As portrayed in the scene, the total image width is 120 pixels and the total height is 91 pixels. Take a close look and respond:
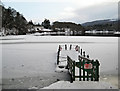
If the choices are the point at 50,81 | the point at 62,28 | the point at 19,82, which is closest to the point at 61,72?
the point at 50,81

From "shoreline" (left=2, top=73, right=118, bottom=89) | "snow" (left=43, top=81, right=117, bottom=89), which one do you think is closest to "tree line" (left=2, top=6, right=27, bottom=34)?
"shoreline" (left=2, top=73, right=118, bottom=89)

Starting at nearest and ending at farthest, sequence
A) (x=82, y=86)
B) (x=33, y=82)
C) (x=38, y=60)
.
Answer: (x=82, y=86) < (x=33, y=82) < (x=38, y=60)

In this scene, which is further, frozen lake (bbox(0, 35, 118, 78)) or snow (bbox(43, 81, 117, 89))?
frozen lake (bbox(0, 35, 118, 78))

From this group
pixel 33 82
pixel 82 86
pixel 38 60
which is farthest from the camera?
pixel 38 60

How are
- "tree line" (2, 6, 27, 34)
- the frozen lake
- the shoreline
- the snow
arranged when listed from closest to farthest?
the snow < the shoreline < the frozen lake < "tree line" (2, 6, 27, 34)

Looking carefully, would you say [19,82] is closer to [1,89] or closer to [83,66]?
[1,89]

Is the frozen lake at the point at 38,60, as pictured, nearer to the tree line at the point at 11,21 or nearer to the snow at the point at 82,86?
the snow at the point at 82,86

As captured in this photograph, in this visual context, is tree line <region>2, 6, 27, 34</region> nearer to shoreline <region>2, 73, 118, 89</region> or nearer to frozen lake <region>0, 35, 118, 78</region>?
frozen lake <region>0, 35, 118, 78</region>

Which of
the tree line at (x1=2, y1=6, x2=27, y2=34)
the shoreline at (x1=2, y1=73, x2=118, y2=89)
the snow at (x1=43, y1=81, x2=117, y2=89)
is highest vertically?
the tree line at (x1=2, y1=6, x2=27, y2=34)

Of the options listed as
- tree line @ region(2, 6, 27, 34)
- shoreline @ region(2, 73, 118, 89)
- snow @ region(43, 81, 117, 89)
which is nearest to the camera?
snow @ region(43, 81, 117, 89)

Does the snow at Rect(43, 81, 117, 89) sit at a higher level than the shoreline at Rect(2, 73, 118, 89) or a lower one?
higher

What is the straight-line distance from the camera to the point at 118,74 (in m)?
11.0

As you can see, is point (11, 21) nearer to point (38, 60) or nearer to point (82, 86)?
point (38, 60)

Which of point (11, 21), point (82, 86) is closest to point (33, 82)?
point (82, 86)
